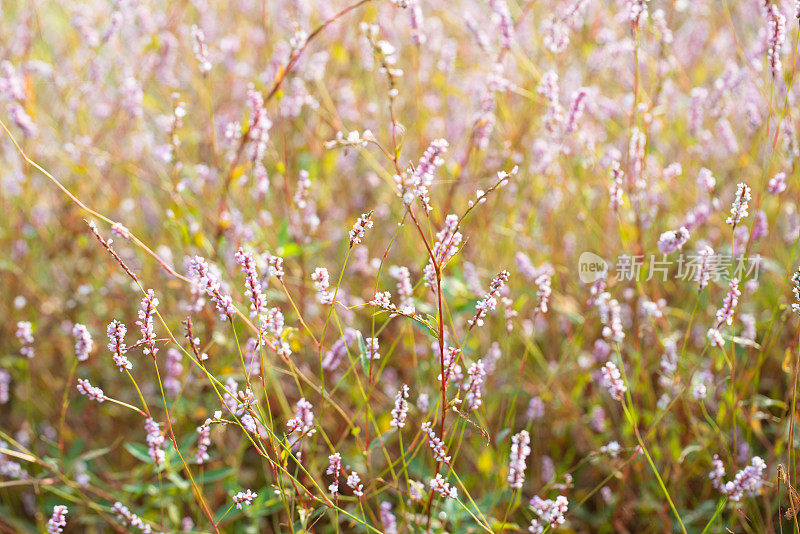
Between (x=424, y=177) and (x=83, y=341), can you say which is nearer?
(x=424, y=177)

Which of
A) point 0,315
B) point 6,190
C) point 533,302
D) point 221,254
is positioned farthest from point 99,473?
point 533,302

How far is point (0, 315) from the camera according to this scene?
2271 mm

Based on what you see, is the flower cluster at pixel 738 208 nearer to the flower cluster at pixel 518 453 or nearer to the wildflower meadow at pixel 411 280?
the wildflower meadow at pixel 411 280

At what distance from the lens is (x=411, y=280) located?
87.5 inches

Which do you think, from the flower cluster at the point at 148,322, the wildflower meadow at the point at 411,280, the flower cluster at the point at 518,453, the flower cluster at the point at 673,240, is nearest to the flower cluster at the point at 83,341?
the wildflower meadow at the point at 411,280

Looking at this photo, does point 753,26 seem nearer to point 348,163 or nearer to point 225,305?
point 348,163

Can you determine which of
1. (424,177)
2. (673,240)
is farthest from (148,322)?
(673,240)

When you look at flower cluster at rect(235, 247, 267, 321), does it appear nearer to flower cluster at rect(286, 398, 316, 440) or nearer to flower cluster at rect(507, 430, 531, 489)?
flower cluster at rect(286, 398, 316, 440)

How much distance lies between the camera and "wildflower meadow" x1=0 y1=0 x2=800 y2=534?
138 cm

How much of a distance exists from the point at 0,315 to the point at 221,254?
3.62ft

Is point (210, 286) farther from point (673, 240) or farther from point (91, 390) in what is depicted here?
point (673, 240)

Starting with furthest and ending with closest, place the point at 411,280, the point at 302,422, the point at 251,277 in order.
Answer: the point at 411,280 < the point at 302,422 < the point at 251,277

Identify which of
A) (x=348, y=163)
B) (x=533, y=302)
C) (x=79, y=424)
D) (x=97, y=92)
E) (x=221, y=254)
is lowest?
(x=79, y=424)

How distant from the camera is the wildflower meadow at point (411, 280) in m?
1.38
